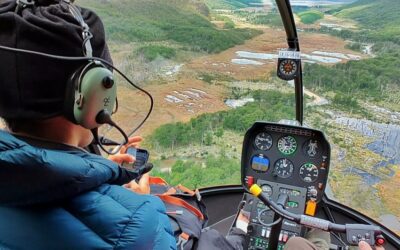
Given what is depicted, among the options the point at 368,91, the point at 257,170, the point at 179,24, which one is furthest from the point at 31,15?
the point at 368,91

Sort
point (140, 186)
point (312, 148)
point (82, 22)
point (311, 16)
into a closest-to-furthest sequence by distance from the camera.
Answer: point (82, 22)
point (140, 186)
point (312, 148)
point (311, 16)

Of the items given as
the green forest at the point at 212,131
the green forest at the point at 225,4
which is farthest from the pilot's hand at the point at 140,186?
the green forest at the point at 225,4

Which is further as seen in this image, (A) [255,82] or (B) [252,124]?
(A) [255,82]

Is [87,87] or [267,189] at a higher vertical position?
[87,87]

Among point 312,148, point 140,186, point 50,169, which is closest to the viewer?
point 50,169

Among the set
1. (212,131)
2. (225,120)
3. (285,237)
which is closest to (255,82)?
(225,120)

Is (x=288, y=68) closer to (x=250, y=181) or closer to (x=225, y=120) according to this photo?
(x=225, y=120)

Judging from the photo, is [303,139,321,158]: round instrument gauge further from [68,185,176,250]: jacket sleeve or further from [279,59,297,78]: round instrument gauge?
[68,185,176,250]: jacket sleeve
